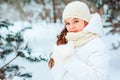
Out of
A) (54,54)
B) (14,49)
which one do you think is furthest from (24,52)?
(54,54)

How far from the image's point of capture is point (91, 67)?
340 cm

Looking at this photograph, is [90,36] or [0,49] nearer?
[90,36]

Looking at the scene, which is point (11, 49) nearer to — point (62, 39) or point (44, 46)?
point (62, 39)

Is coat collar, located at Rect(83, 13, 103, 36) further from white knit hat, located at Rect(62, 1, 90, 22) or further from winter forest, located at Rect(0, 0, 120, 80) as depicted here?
winter forest, located at Rect(0, 0, 120, 80)

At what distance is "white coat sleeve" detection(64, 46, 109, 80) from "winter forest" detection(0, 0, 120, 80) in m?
1.84

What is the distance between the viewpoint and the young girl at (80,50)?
11.2 feet

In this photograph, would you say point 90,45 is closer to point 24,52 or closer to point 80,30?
point 80,30

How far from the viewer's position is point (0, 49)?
18.4 ft

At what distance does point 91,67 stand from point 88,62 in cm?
7

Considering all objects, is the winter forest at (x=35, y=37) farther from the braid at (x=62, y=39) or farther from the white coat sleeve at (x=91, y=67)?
the white coat sleeve at (x=91, y=67)

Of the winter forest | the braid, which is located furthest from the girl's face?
the winter forest

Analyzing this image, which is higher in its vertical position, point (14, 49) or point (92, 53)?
point (92, 53)

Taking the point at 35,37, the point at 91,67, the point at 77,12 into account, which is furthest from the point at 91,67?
the point at 35,37

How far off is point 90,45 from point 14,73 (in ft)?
7.23
